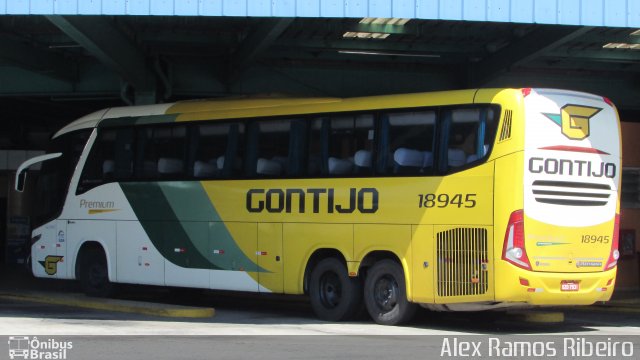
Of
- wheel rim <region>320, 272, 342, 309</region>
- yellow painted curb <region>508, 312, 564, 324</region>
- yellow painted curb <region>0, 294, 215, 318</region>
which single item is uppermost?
wheel rim <region>320, 272, 342, 309</region>

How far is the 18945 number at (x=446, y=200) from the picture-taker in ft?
41.7

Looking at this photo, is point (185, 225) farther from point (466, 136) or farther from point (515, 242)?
point (515, 242)

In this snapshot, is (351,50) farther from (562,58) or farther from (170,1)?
(170,1)

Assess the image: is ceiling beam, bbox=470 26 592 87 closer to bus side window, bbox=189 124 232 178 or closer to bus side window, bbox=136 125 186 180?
bus side window, bbox=189 124 232 178

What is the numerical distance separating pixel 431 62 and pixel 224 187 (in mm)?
8644

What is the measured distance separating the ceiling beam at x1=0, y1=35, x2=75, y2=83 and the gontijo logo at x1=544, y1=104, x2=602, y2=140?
1235cm

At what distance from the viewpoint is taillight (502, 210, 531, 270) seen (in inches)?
484

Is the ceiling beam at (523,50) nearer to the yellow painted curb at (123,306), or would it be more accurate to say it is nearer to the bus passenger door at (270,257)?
the bus passenger door at (270,257)

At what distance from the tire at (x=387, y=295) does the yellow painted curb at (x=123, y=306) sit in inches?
117

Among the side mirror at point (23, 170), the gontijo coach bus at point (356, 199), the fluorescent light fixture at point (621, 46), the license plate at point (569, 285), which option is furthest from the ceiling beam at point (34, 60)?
the license plate at point (569, 285)

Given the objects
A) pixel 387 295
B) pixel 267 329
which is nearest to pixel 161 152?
pixel 267 329

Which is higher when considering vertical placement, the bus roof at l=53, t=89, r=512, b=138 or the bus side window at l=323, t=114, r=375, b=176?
the bus roof at l=53, t=89, r=512, b=138

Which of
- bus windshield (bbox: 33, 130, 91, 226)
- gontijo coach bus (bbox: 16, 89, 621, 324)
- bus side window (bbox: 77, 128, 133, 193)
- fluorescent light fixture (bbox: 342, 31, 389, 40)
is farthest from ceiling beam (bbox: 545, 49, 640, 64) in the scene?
bus windshield (bbox: 33, 130, 91, 226)

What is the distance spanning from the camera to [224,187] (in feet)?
51.4
